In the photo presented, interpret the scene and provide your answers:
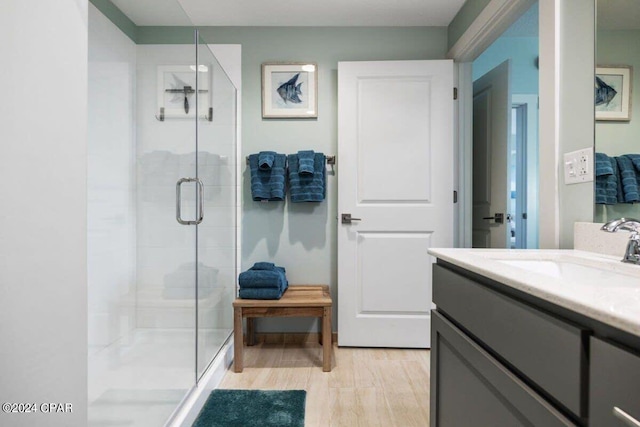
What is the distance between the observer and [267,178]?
241cm

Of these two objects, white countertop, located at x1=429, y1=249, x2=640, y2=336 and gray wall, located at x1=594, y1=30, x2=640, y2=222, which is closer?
white countertop, located at x1=429, y1=249, x2=640, y2=336

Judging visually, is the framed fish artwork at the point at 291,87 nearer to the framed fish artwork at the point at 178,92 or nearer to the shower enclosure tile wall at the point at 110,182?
the framed fish artwork at the point at 178,92

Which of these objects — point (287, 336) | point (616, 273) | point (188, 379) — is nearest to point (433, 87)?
point (616, 273)

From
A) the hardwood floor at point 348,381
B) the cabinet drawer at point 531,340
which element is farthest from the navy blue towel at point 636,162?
the hardwood floor at point 348,381

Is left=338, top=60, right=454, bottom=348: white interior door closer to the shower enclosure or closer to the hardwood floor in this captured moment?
the hardwood floor

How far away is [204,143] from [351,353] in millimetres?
1635

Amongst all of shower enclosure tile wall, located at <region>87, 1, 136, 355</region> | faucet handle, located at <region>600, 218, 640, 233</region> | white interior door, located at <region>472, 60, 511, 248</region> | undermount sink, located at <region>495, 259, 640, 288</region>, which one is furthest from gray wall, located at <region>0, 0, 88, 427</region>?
white interior door, located at <region>472, 60, 511, 248</region>

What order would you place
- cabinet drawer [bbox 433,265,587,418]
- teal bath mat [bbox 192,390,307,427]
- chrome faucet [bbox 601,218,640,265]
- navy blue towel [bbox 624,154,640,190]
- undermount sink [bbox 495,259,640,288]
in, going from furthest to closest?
teal bath mat [bbox 192,390,307,427] → navy blue towel [bbox 624,154,640,190] → chrome faucet [bbox 601,218,640,265] → undermount sink [bbox 495,259,640,288] → cabinet drawer [bbox 433,265,587,418]

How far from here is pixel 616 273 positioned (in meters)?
0.90

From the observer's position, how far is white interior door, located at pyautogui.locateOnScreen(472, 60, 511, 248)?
2.38 meters

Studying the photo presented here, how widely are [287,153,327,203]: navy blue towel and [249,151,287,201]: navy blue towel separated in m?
0.07

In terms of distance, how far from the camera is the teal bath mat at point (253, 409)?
1553mm

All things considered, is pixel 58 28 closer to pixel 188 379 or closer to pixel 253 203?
pixel 188 379

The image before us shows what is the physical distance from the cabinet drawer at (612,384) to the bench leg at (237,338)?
71.6 inches
